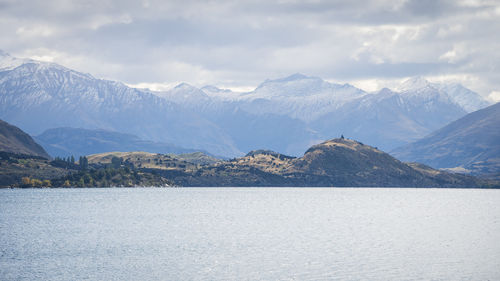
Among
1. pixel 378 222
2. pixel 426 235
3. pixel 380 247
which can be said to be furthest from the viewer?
pixel 378 222

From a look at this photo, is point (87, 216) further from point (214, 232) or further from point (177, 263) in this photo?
point (177, 263)

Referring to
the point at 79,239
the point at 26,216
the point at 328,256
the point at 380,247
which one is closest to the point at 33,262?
the point at 79,239

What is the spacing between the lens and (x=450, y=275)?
9006 centimetres

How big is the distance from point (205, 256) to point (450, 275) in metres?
42.1

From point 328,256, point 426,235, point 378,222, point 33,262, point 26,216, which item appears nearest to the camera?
point 33,262

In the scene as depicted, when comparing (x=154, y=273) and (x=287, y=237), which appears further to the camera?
(x=287, y=237)

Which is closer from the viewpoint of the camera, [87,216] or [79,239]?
[79,239]

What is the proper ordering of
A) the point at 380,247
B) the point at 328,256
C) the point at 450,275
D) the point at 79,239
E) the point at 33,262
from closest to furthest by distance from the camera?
the point at 450,275
the point at 33,262
the point at 328,256
the point at 380,247
the point at 79,239

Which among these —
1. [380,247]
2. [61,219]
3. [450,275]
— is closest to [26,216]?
[61,219]

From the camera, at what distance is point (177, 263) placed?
10062 cm

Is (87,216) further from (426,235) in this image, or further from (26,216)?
(426,235)

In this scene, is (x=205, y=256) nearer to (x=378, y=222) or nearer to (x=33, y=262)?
(x=33, y=262)

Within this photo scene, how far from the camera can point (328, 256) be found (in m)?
108

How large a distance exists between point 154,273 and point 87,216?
109262mm
